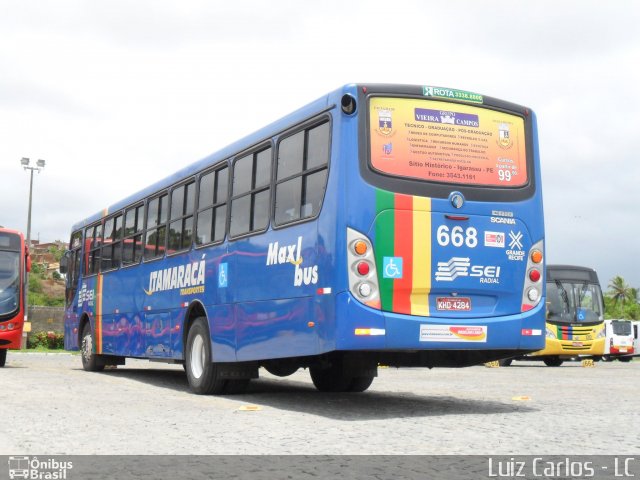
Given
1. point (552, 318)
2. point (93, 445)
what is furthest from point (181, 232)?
point (552, 318)

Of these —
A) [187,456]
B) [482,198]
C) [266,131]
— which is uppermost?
[266,131]

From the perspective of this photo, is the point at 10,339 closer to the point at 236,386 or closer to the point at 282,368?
the point at 236,386

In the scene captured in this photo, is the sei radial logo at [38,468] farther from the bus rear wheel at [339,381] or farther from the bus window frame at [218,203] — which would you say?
the bus rear wheel at [339,381]

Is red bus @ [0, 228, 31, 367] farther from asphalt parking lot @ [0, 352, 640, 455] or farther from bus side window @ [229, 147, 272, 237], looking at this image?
bus side window @ [229, 147, 272, 237]

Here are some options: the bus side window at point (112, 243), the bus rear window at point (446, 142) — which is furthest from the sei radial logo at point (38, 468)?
the bus side window at point (112, 243)

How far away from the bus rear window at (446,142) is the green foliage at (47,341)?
31483 mm

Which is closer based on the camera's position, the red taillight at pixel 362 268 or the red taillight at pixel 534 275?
the red taillight at pixel 362 268

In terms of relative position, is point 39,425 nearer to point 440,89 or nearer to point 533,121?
point 440,89

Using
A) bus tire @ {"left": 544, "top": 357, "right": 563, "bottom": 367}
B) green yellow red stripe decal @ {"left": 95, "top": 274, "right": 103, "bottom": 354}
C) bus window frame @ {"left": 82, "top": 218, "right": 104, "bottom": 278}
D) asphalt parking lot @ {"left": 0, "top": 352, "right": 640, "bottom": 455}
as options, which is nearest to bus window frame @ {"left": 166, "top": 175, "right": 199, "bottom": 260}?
asphalt parking lot @ {"left": 0, "top": 352, "right": 640, "bottom": 455}

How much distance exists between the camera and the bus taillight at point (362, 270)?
8.90m

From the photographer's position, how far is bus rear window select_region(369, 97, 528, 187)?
369 inches

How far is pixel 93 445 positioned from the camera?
711 cm

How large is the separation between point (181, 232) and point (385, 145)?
16.5 ft

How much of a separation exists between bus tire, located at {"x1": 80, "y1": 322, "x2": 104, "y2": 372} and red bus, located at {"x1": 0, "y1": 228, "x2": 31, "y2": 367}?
6.26 ft
